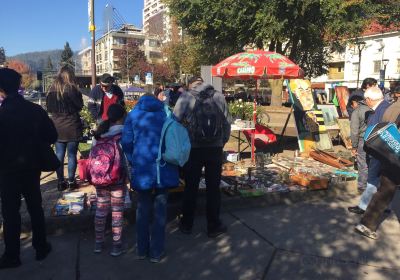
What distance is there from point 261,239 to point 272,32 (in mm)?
14249

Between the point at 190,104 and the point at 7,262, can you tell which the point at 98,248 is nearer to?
the point at 7,262

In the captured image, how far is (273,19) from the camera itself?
667 inches

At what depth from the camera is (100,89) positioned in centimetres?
657

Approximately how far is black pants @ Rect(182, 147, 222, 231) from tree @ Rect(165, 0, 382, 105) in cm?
1369

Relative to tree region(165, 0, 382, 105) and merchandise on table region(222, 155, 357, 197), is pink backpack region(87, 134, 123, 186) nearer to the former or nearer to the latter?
merchandise on table region(222, 155, 357, 197)

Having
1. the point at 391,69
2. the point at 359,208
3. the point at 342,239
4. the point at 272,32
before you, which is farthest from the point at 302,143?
the point at 391,69

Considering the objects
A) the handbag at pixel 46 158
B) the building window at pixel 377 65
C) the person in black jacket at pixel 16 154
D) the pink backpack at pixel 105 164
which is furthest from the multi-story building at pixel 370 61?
the person in black jacket at pixel 16 154

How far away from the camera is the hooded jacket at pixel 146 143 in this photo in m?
3.63

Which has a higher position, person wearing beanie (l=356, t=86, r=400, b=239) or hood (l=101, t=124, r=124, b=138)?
hood (l=101, t=124, r=124, b=138)

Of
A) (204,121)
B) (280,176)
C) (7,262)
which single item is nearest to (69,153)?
(7,262)

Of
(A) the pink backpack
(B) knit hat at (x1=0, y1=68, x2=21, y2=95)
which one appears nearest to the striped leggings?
(A) the pink backpack

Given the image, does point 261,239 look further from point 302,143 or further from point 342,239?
point 302,143

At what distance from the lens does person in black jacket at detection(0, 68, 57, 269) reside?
3506 millimetres

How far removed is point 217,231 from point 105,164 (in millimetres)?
1571
